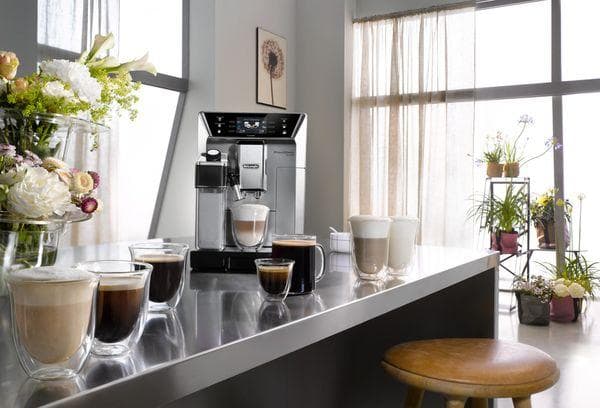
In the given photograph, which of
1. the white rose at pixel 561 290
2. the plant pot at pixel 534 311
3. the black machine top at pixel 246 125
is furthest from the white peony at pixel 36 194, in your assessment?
the white rose at pixel 561 290

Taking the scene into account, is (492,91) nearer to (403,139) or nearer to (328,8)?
(403,139)

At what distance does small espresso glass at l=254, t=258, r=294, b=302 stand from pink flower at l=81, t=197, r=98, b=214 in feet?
1.04

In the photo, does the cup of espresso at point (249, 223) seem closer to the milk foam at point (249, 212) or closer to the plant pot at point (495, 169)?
the milk foam at point (249, 212)

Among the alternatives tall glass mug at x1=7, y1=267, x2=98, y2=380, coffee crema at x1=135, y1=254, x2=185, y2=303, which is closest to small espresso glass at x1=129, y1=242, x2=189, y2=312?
coffee crema at x1=135, y1=254, x2=185, y2=303

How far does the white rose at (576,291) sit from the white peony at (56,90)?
4392mm

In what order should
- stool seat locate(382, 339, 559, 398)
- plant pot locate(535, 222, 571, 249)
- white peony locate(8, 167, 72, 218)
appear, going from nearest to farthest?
white peony locate(8, 167, 72, 218)
stool seat locate(382, 339, 559, 398)
plant pot locate(535, 222, 571, 249)

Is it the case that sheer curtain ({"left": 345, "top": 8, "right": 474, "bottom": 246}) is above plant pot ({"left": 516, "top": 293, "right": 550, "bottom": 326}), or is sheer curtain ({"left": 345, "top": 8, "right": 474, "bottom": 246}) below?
above

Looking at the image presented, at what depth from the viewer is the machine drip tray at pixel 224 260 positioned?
4.84ft

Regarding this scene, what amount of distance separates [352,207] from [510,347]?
403cm

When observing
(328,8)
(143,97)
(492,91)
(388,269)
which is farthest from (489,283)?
(328,8)

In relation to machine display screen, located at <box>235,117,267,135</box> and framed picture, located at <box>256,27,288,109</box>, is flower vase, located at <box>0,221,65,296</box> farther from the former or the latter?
framed picture, located at <box>256,27,288,109</box>

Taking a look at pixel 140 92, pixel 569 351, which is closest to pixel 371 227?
pixel 569 351

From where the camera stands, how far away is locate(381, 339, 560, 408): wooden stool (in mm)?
1300

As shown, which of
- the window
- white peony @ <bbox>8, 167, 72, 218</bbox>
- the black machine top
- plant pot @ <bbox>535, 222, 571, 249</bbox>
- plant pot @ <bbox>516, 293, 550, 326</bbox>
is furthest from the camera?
plant pot @ <bbox>535, 222, 571, 249</bbox>
